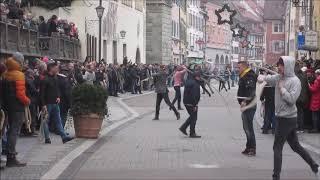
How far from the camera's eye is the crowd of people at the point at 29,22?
25462 millimetres

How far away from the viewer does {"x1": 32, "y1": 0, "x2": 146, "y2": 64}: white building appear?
48156mm

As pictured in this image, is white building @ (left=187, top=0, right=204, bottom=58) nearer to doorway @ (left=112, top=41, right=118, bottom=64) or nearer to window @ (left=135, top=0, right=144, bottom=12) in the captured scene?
window @ (left=135, top=0, right=144, bottom=12)

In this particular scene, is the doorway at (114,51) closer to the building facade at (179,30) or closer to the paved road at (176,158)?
the building facade at (179,30)

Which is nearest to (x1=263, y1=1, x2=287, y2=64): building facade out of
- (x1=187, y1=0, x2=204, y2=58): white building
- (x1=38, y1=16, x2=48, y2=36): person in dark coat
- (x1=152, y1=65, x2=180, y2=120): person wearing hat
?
(x1=187, y1=0, x2=204, y2=58): white building

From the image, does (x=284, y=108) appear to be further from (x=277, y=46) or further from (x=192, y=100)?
(x=277, y=46)

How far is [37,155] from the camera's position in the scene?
563 inches

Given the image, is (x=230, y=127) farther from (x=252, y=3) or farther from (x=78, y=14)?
(x=252, y=3)

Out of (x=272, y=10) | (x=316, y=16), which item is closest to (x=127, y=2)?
(x=316, y=16)

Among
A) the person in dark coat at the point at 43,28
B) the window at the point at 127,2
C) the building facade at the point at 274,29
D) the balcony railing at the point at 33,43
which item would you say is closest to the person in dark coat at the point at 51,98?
the balcony railing at the point at 33,43

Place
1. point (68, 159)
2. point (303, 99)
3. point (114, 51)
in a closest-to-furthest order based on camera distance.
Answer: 1. point (68, 159)
2. point (303, 99)
3. point (114, 51)

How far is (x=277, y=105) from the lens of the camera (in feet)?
37.0

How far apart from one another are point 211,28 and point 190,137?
90976mm

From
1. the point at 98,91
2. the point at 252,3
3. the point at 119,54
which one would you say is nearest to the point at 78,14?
the point at 119,54

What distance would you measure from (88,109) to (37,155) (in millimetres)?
3157
